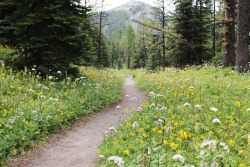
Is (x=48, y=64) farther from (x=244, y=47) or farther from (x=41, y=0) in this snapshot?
(x=244, y=47)

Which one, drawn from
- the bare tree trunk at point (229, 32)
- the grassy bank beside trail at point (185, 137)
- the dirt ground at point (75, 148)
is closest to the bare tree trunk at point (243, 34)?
the bare tree trunk at point (229, 32)

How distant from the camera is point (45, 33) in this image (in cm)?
1333

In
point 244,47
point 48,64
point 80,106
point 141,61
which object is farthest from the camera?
point 141,61

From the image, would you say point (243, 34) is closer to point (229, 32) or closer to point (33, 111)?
point (229, 32)

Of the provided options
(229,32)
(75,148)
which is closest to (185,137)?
(75,148)

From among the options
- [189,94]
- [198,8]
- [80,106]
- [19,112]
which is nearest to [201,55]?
[198,8]

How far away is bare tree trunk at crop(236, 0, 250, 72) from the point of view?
13945 mm

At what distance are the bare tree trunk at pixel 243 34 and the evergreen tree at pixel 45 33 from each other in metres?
8.31

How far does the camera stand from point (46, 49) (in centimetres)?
1322

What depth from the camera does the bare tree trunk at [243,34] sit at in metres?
13.9

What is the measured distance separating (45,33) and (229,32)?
1169cm

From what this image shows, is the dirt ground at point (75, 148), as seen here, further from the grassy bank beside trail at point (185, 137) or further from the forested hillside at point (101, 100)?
the grassy bank beside trail at point (185, 137)

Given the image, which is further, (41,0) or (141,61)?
(141,61)

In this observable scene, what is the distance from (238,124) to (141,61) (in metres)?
60.6
